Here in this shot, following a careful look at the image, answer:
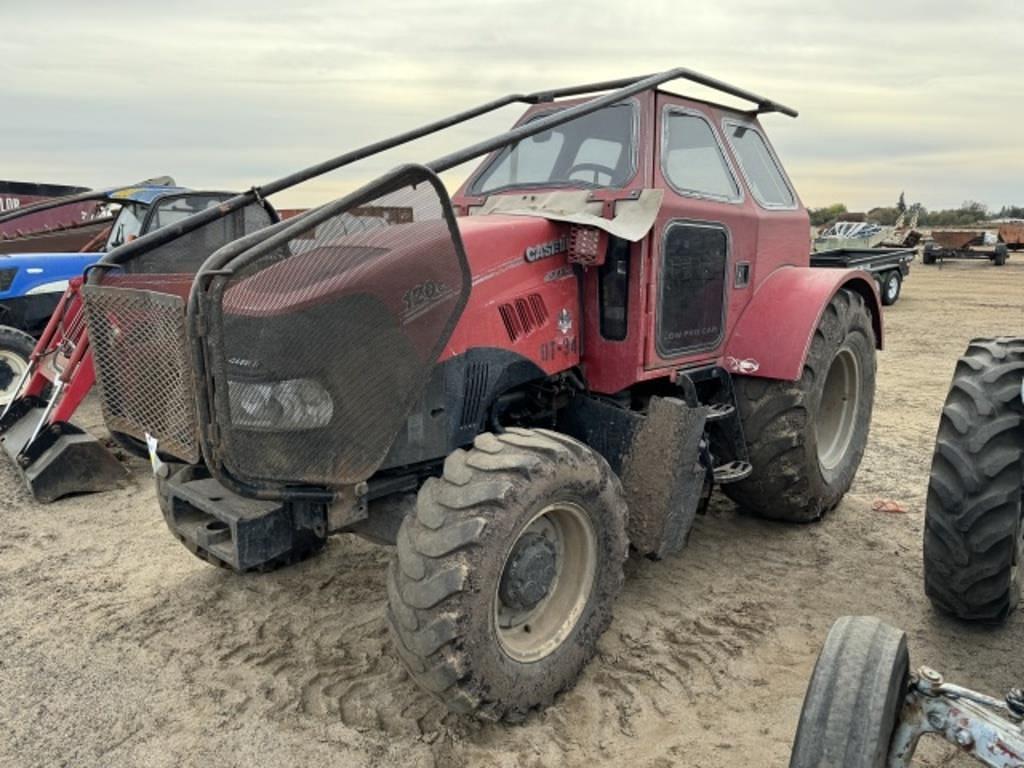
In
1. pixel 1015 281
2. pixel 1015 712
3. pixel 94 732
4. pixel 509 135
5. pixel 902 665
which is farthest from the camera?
pixel 1015 281

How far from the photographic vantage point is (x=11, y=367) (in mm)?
6895

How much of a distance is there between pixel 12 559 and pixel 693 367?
353 cm

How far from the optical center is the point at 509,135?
9.77 ft

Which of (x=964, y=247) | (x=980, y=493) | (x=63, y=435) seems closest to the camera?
(x=980, y=493)

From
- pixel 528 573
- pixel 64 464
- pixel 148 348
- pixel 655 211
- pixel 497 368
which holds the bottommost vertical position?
pixel 64 464

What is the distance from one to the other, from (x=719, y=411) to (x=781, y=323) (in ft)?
1.96

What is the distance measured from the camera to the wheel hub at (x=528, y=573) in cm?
285

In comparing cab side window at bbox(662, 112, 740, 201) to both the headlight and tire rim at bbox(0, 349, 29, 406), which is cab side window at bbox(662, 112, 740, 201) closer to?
the headlight

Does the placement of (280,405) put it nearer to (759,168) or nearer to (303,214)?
(303,214)

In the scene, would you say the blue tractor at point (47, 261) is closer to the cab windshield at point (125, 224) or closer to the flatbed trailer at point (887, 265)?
the cab windshield at point (125, 224)

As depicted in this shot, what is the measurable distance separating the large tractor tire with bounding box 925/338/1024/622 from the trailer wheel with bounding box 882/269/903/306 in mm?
13674

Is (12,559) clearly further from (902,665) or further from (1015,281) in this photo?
(1015,281)

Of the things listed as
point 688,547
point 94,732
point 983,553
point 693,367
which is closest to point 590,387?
point 693,367

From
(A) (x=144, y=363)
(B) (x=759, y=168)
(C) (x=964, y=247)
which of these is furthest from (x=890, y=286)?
(A) (x=144, y=363)
